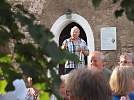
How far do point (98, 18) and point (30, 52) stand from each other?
777cm

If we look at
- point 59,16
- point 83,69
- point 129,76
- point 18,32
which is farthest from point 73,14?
point 18,32

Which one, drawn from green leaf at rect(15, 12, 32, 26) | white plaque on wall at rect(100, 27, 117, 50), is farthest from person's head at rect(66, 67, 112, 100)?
white plaque on wall at rect(100, 27, 117, 50)

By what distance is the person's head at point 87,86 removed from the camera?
2201mm

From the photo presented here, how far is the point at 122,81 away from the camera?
10.0 ft

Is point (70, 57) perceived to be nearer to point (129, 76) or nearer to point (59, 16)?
point (129, 76)

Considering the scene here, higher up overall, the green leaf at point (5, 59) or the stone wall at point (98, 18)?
the stone wall at point (98, 18)

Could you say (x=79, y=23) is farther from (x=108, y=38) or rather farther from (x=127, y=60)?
(x=127, y=60)

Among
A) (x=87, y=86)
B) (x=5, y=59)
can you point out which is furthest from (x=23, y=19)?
(x=87, y=86)

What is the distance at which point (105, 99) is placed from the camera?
225cm

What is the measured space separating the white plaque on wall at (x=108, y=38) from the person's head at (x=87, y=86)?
6.45 m

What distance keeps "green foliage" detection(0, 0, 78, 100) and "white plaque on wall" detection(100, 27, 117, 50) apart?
734 cm

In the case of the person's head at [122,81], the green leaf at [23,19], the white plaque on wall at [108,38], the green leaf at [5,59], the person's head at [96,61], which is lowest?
the person's head at [122,81]

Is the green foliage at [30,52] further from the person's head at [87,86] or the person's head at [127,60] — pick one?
the person's head at [127,60]

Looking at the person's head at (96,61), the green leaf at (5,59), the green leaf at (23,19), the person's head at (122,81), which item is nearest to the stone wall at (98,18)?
the person's head at (96,61)
